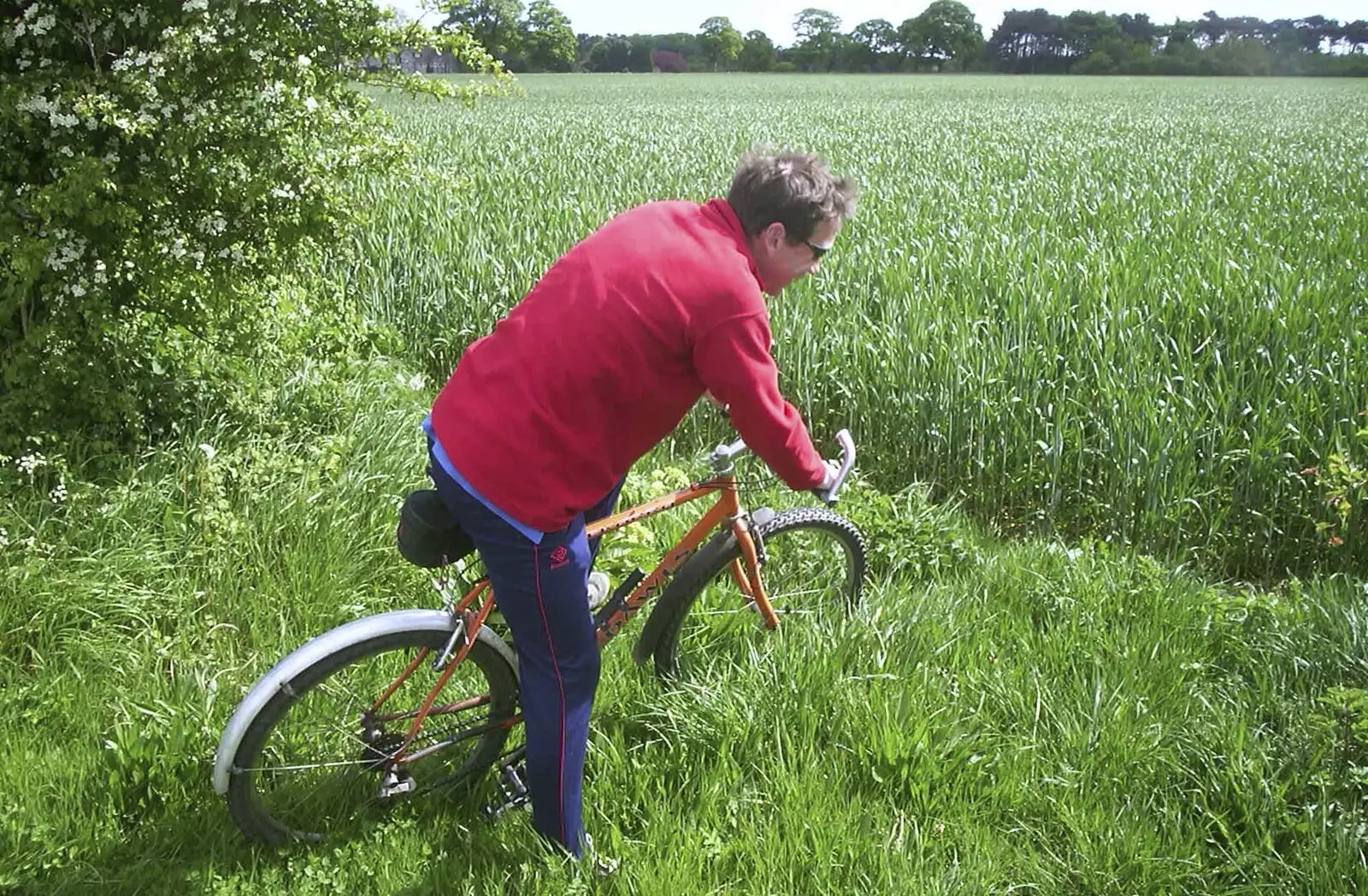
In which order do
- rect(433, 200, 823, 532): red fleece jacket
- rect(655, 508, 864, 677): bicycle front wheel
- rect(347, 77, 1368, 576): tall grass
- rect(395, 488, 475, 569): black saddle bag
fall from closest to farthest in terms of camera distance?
1. rect(433, 200, 823, 532): red fleece jacket
2. rect(395, 488, 475, 569): black saddle bag
3. rect(655, 508, 864, 677): bicycle front wheel
4. rect(347, 77, 1368, 576): tall grass

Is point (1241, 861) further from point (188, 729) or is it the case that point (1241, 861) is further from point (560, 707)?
point (188, 729)

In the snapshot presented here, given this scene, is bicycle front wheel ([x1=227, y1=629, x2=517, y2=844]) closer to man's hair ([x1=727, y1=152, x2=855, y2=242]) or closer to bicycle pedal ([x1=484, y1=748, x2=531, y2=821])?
bicycle pedal ([x1=484, y1=748, x2=531, y2=821])

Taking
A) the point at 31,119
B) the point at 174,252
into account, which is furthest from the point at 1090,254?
the point at 31,119

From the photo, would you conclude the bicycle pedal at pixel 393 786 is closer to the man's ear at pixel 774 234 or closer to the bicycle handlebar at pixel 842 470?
the bicycle handlebar at pixel 842 470

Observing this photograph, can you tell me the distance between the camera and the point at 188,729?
257 cm

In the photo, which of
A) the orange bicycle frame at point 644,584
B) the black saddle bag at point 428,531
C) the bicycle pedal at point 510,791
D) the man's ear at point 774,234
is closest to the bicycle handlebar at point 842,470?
the orange bicycle frame at point 644,584

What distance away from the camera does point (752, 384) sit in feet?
6.19

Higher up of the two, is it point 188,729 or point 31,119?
point 31,119

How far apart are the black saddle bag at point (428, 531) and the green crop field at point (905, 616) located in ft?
2.53

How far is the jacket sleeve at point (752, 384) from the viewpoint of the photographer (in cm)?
183

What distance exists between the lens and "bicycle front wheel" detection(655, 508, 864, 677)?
2.77m

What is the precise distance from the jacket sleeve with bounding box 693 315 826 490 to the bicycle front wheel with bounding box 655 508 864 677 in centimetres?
72

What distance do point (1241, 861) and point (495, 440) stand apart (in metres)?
2.05

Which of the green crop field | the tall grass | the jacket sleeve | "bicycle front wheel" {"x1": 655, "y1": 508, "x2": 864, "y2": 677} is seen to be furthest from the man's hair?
the tall grass
